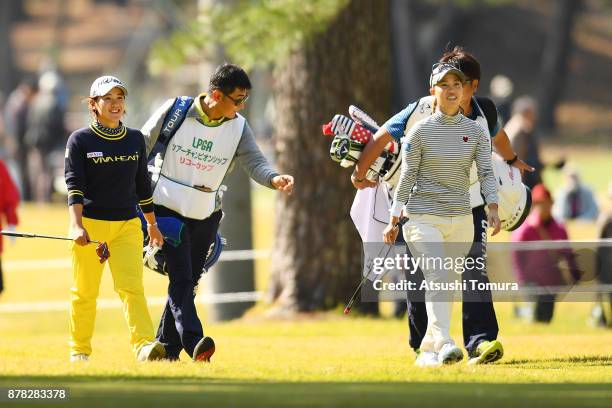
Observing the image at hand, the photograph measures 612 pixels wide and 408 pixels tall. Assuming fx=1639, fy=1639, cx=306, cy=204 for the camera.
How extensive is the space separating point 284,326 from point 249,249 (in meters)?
3.19

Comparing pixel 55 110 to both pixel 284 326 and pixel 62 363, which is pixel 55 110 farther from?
pixel 62 363

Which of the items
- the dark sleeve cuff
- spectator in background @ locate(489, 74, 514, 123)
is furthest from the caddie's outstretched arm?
spectator in background @ locate(489, 74, 514, 123)

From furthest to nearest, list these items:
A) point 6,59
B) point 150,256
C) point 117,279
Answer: point 6,59
point 150,256
point 117,279

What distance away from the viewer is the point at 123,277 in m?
10.0

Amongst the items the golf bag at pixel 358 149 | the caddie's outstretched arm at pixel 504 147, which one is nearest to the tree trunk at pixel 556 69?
the caddie's outstretched arm at pixel 504 147

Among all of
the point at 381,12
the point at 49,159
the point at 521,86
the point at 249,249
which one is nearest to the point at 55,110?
the point at 49,159

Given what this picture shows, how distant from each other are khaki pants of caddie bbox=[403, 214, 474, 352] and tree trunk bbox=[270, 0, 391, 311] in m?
6.22

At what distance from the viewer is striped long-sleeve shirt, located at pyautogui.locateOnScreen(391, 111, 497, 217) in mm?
9680

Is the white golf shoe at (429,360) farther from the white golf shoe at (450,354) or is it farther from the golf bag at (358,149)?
the golf bag at (358,149)

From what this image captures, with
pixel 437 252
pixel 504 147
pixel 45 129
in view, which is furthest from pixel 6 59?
pixel 437 252

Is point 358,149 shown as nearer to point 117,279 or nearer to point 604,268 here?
point 117,279

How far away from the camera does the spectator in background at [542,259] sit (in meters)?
15.6

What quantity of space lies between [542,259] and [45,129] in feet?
47.2

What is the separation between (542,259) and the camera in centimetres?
1577
